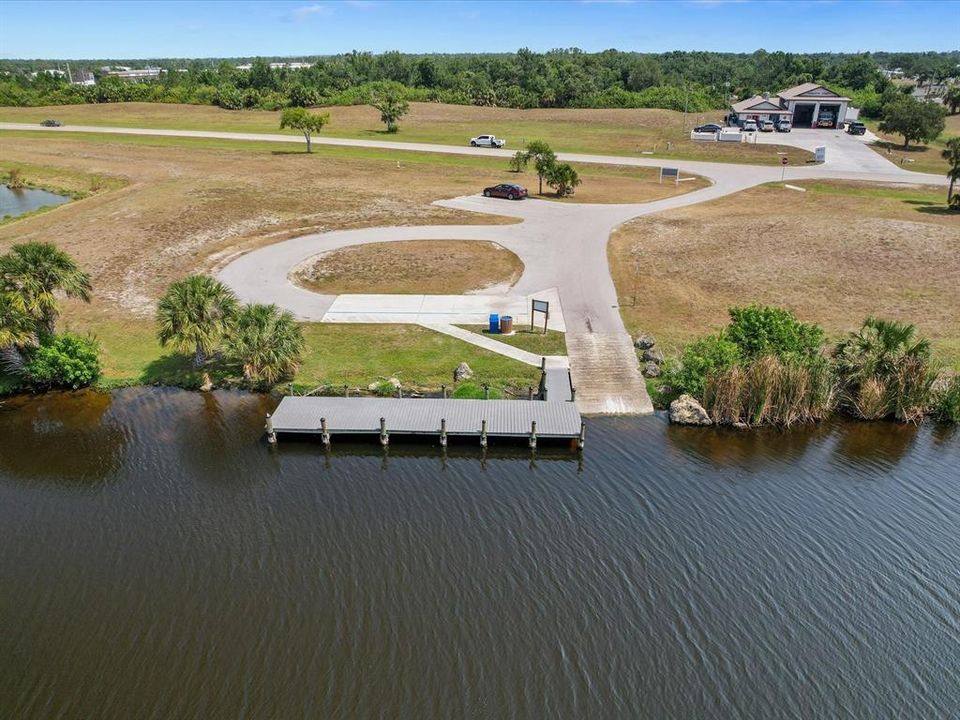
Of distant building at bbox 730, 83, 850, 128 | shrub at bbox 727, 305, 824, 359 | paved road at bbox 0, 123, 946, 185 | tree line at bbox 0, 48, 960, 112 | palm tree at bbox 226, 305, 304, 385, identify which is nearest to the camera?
shrub at bbox 727, 305, 824, 359

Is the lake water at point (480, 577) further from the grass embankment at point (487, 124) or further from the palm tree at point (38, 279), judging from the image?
the grass embankment at point (487, 124)

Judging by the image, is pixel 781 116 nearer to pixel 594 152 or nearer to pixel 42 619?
pixel 594 152

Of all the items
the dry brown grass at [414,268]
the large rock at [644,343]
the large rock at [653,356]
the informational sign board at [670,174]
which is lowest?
the large rock at [653,356]

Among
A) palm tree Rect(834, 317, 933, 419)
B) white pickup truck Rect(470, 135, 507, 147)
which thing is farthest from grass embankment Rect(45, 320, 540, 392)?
white pickup truck Rect(470, 135, 507, 147)

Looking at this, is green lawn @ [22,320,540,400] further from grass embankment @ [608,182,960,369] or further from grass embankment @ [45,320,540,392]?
grass embankment @ [608,182,960,369]

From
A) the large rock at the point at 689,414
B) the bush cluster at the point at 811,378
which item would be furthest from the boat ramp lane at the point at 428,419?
the bush cluster at the point at 811,378

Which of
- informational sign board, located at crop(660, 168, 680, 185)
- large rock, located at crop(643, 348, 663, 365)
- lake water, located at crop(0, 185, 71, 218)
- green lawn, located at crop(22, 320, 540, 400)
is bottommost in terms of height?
green lawn, located at crop(22, 320, 540, 400)

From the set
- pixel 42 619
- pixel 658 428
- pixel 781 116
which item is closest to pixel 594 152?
pixel 781 116
